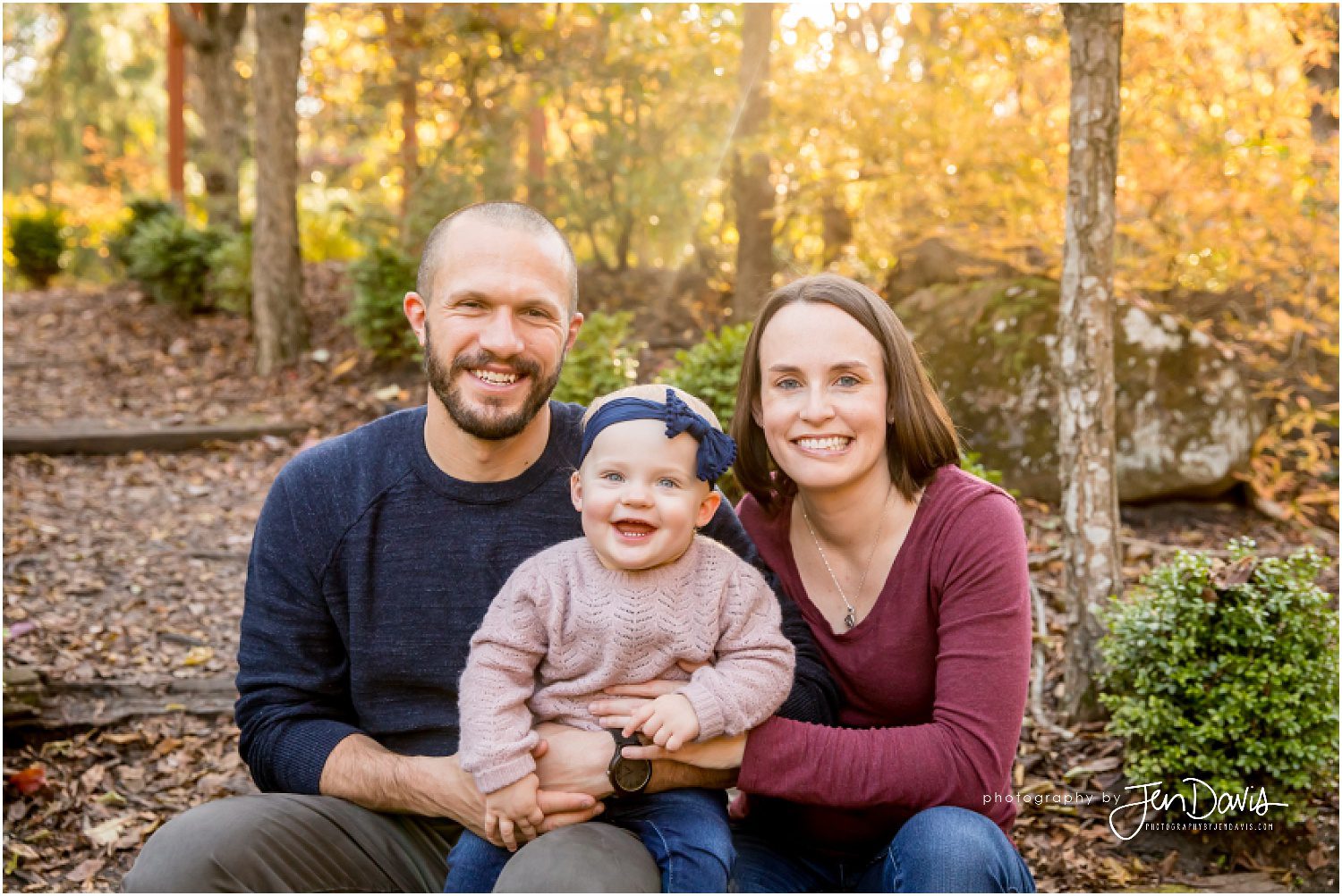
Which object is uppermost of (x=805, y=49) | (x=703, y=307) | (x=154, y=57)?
(x=154, y=57)

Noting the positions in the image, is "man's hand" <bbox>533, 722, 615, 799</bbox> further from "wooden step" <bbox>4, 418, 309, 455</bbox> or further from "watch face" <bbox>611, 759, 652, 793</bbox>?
"wooden step" <bbox>4, 418, 309, 455</bbox>

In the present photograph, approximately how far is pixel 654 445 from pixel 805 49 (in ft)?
16.5

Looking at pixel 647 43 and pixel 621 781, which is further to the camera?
pixel 647 43

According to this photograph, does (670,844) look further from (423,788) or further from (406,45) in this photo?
(406,45)

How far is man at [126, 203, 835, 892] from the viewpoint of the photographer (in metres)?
2.37

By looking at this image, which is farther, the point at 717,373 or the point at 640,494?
the point at 717,373

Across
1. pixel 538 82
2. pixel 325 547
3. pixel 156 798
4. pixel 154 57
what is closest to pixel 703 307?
pixel 538 82

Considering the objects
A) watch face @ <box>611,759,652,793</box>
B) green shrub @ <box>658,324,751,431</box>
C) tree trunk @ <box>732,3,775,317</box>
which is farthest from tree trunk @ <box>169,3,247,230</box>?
watch face @ <box>611,759,652,793</box>

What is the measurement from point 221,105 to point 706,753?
11506 mm

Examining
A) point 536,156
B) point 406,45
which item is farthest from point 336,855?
point 406,45

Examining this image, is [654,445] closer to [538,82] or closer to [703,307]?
[703,307]

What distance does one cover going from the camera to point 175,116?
14.8 meters

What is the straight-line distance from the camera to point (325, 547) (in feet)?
8.05

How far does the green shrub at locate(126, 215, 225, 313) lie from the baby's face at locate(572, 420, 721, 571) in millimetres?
9322
